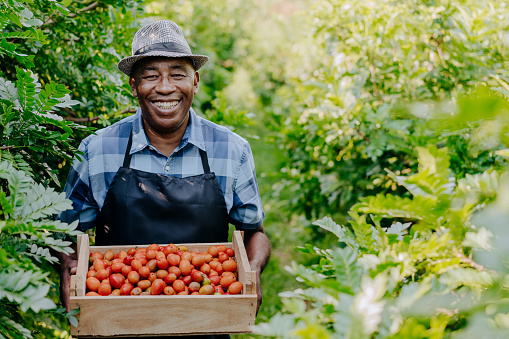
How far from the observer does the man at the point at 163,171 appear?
7.28ft

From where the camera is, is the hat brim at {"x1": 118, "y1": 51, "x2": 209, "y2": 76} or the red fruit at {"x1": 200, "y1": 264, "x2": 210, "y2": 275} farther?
the hat brim at {"x1": 118, "y1": 51, "x2": 209, "y2": 76}

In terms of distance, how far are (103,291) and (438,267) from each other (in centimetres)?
124

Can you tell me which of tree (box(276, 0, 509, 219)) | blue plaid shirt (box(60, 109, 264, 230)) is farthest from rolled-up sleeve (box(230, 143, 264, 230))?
tree (box(276, 0, 509, 219))

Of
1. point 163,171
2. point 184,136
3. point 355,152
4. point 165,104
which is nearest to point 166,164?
point 163,171

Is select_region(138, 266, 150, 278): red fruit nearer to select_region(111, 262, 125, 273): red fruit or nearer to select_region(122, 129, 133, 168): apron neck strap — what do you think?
select_region(111, 262, 125, 273): red fruit

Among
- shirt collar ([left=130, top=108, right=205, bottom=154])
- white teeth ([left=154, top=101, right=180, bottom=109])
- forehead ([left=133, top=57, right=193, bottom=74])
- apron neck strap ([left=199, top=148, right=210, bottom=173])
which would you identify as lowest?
apron neck strap ([left=199, top=148, right=210, bottom=173])

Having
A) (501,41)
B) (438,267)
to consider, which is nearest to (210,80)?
(501,41)

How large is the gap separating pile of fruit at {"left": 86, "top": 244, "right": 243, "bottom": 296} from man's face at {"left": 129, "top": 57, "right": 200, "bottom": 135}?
628 mm

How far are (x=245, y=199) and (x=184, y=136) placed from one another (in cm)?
45

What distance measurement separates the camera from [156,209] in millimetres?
2207

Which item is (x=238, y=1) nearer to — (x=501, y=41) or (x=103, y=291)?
(x=501, y=41)

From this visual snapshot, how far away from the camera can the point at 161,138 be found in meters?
2.37

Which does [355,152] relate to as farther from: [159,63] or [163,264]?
[163,264]

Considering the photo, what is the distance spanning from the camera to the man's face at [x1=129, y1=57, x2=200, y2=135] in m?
2.26
